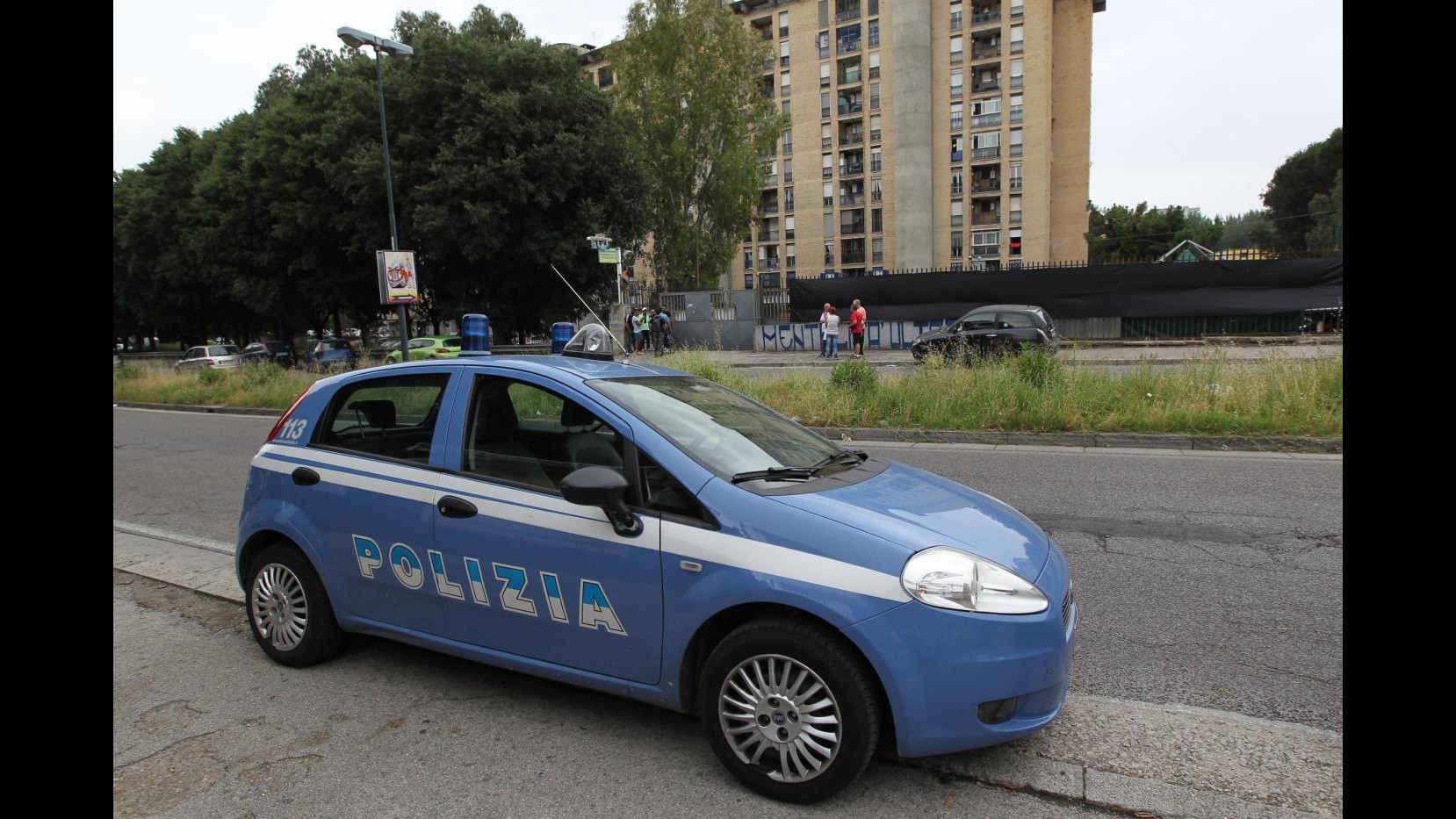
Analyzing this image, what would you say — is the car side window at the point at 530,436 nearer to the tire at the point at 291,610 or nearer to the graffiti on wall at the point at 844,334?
the tire at the point at 291,610

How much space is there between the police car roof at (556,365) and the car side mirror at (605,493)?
2.30 ft

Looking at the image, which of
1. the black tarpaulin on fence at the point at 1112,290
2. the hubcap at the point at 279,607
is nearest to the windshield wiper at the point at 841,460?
the hubcap at the point at 279,607

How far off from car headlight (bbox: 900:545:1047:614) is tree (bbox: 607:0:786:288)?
41.1 meters

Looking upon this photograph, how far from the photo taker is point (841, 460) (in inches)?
149

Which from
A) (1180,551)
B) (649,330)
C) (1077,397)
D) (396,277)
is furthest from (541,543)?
(649,330)

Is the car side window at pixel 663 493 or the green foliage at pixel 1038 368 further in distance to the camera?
the green foliage at pixel 1038 368

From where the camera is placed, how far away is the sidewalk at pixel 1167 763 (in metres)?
2.75

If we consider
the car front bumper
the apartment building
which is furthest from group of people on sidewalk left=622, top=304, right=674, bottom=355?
the apartment building

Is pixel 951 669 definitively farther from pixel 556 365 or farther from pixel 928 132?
pixel 928 132

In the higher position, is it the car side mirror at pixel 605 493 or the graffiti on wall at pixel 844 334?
the graffiti on wall at pixel 844 334

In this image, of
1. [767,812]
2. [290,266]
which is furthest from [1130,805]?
[290,266]

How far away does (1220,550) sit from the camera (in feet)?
18.5

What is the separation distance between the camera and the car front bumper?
2.66 m

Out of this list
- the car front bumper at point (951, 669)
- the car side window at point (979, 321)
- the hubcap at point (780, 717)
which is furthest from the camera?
the car side window at point (979, 321)
